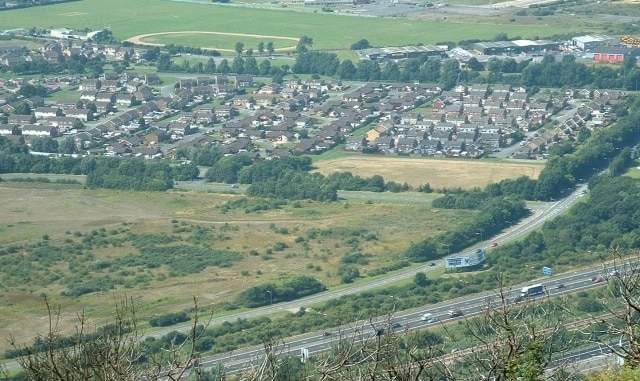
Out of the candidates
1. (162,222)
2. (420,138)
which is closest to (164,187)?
(162,222)

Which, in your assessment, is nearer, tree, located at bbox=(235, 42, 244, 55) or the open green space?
the open green space

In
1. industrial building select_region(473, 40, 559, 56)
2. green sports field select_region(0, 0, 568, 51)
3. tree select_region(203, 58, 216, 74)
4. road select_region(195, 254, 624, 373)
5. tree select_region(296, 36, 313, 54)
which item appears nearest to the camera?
road select_region(195, 254, 624, 373)

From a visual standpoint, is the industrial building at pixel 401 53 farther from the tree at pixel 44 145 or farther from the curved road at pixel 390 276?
the curved road at pixel 390 276

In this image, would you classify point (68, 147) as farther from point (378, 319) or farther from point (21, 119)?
point (378, 319)

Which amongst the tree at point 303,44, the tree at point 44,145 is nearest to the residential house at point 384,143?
the tree at point 44,145

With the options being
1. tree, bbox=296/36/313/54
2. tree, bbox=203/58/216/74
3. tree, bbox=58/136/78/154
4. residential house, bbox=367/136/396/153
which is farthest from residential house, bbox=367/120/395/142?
tree, bbox=296/36/313/54

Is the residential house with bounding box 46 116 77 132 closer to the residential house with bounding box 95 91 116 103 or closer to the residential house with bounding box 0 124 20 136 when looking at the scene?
the residential house with bounding box 0 124 20 136

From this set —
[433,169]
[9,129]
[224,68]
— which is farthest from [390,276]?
[224,68]

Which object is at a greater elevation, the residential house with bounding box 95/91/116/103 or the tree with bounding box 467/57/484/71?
the tree with bounding box 467/57/484/71

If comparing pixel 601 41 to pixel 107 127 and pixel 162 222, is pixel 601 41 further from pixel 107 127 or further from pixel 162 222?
pixel 162 222

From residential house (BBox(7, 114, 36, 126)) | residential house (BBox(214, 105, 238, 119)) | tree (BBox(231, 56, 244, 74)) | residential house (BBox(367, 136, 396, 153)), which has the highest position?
residential house (BBox(367, 136, 396, 153))
